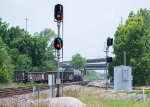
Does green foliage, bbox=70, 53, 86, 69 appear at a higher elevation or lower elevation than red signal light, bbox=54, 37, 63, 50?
higher

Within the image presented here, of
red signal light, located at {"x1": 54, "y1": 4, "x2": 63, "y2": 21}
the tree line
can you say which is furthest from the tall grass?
the tree line

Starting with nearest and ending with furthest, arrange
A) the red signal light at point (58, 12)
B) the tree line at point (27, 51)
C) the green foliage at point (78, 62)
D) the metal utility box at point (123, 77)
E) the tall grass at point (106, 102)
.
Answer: the red signal light at point (58, 12)
the tall grass at point (106, 102)
the metal utility box at point (123, 77)
the tree line at point (27, 51)
the green foliage at point (78, 62)

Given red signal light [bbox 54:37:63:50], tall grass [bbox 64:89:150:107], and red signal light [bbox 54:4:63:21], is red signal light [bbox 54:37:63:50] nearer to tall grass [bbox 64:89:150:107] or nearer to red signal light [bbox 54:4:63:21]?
red signal light [bbox 54:4:63:21]

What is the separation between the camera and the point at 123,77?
115 feet

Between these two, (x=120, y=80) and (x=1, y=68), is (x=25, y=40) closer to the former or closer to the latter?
(x=1, y=68)

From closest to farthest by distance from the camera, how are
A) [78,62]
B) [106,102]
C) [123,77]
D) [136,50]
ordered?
[106,102]
[123,77]
[136,50]
[78,62]

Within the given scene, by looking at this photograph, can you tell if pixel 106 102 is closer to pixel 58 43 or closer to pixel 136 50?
pixel 58 43

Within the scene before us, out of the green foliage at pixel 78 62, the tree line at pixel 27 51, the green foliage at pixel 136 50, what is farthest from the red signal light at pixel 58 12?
the green foliage at pixel 78 62

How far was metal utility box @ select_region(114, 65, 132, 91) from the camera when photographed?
113 feet

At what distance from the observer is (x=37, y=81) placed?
53.7 meters

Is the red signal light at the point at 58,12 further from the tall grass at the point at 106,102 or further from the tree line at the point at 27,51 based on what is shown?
the tree line at the point at 27,51

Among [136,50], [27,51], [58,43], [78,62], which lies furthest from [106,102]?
[78,62]

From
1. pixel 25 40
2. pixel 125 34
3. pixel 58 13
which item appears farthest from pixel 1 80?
pixel 58 13

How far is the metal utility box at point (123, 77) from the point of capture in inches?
1361
